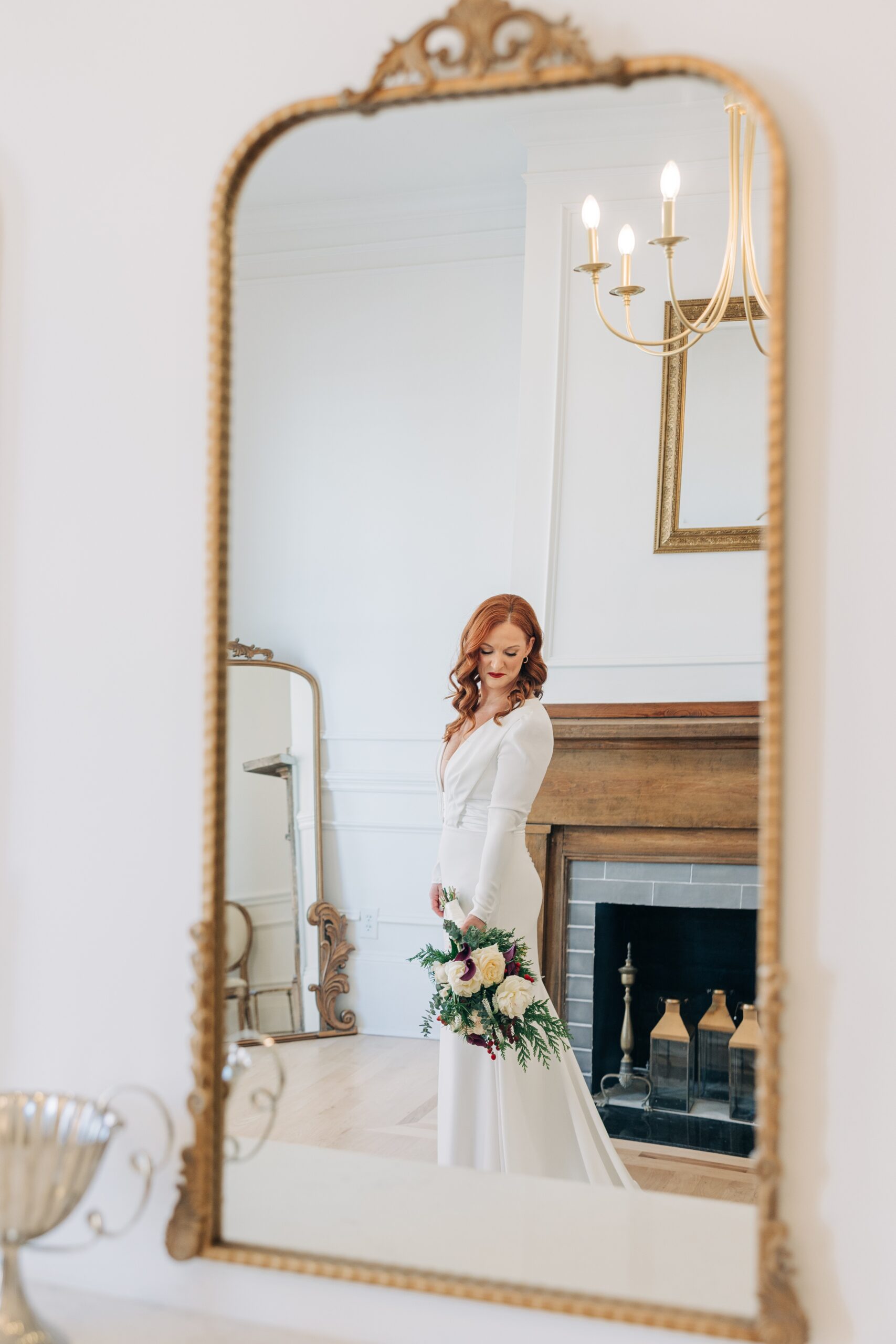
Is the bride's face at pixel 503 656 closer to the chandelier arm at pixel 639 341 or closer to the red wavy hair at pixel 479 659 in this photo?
the red wavy hair at pixel 479 659

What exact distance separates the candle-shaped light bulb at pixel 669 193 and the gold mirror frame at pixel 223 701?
1.12 ft

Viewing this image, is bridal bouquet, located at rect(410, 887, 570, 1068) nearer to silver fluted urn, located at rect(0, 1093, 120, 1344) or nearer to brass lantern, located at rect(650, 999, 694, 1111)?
brass lantern, located at rect(650, 999, 694, 1111)

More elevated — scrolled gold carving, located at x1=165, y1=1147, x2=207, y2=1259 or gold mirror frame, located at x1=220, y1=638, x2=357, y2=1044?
gold mirror frame, located at x1=220, y1=638, x2=357, y2=1044

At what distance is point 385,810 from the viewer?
146cm

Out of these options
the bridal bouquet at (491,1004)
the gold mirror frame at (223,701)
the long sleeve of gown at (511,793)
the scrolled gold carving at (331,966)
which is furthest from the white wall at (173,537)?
the long sleeve of gown at (511,793)

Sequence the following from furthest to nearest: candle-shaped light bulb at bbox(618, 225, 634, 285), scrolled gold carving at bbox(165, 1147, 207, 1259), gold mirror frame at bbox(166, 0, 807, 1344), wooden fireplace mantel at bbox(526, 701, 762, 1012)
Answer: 1. candle-shaped light bulb at bbox(618, 225, 634, 285)
2. wooden fireplace mantel at bbox(526, 701, 762, 1012)
3. scrolled gold carving at bbox(165, 1147, 207, 1259)
4. gold mirror frame at bbox(166, 0, 807, 1344)

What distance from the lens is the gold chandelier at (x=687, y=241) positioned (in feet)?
4.29

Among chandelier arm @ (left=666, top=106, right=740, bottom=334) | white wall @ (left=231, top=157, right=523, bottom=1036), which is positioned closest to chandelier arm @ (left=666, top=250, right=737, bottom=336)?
chandelier arm @ (left=666, top=106, right=740, bottom=334)

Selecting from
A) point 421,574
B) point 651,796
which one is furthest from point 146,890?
point 421,574

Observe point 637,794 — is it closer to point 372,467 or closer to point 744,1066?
point 744,1066

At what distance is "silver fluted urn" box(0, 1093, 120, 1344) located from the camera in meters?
1.05

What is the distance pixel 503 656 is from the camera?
1.63 meters

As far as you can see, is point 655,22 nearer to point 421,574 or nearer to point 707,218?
point 707,218

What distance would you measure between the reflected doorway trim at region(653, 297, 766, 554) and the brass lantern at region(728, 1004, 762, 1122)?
1.90 feet
